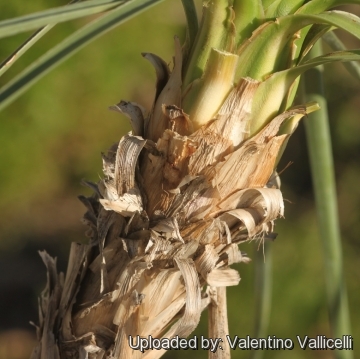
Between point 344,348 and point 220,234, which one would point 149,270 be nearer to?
point 220,234

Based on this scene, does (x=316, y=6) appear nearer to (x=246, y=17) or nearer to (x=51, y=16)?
(x=246, y=17)

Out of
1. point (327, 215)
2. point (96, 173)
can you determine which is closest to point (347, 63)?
point (327, 215)

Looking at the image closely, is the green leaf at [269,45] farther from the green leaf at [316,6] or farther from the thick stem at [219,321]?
the thick stem at [219,321]

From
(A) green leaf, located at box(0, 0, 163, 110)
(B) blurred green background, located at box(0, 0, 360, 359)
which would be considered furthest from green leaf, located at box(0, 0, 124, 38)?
(B) blurred green background, located at box(0, 0, 360, 359)

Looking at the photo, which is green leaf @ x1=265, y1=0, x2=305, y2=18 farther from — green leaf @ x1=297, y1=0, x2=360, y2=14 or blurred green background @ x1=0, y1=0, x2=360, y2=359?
blurred green background @ x1=0, y1=0, x2=360, y2=359

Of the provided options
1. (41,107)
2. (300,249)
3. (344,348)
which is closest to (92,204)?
(344,348)
